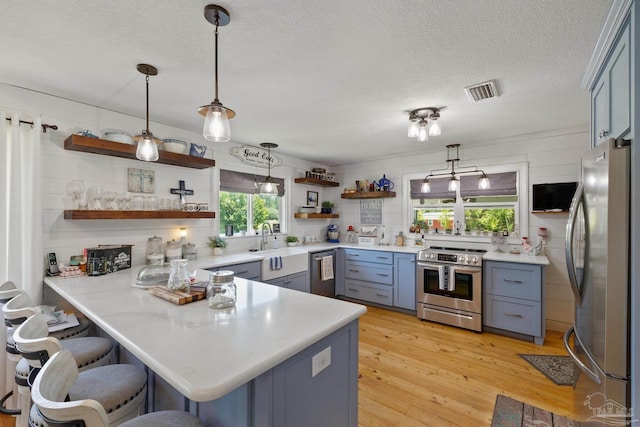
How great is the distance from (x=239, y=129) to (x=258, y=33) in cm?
179

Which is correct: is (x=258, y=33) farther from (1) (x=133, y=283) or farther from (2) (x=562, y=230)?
(2) (x=562, y=230)

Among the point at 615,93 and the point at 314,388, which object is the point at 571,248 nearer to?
the point at 615,93

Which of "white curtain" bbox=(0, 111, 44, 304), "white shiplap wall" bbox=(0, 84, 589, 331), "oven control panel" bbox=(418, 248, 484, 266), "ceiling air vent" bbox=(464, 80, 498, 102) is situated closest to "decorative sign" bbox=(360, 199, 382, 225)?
"white shiplap wall" bbox=(0, 84, 589, 331)

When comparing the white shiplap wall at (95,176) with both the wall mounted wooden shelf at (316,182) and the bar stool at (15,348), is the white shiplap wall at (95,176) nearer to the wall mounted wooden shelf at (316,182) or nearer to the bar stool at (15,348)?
the bar stool at (15,348)

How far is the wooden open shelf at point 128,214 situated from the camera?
7.57ft

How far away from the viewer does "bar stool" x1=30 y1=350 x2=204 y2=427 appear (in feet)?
2.39

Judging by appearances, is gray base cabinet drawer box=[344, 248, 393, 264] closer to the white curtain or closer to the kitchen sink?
the kitchen sink

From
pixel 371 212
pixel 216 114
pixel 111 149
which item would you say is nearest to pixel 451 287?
pixel 371 212

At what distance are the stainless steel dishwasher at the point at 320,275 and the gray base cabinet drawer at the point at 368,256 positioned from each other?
0.24 metres

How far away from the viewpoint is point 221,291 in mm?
1541

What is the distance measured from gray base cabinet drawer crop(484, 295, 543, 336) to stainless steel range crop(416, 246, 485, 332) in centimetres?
12

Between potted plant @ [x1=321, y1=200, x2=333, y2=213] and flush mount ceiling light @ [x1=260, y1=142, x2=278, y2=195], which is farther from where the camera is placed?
potted plant @ [x1=321, y1=200, x2=333, y2=213]

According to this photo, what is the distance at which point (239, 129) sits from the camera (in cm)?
324

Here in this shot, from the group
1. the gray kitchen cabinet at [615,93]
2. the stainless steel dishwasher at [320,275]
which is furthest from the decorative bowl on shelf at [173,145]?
the gray kitchen cabinet at [615,93]
